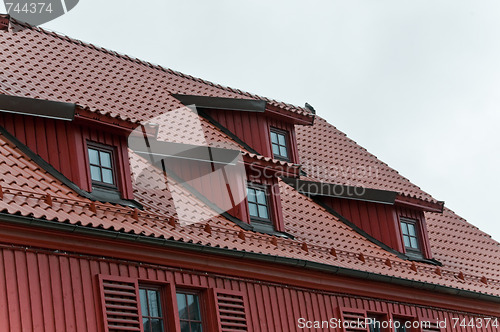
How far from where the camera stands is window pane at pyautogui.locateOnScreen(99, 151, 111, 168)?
727 inches

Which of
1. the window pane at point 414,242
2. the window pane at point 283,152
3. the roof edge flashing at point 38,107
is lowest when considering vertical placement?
the window pane at point 414,242

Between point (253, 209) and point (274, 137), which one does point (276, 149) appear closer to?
point (274, 137)

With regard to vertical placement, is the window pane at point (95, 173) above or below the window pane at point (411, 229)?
below

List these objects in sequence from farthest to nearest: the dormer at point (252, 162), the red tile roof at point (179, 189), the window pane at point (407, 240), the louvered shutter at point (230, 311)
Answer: the window pane at point (407, 240) → the dormer at point (252, 162) → the louvered shutter at point (230, 311) → the red tile roof at point (179, 189)

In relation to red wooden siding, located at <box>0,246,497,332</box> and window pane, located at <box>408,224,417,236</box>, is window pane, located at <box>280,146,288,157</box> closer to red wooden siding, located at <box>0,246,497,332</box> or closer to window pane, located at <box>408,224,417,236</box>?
window pane, located at <box>408,224,417,236</box>

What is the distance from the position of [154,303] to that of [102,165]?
287cm

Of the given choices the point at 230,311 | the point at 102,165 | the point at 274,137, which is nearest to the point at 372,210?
the point at 274,137

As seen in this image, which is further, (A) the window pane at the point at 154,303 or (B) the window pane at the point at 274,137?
(B) the window pane at the point at 274,137

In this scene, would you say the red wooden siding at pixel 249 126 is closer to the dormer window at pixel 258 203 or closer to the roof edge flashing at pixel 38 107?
the dormer window at pixel 258 203

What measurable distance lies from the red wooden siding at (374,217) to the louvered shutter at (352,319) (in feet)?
12.4

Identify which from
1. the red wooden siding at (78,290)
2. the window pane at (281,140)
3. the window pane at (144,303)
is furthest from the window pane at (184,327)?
the window pane at (281,140)

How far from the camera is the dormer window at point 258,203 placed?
21.2 m

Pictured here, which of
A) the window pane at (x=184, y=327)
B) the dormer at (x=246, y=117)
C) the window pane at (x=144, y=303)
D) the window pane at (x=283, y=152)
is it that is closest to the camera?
the window pane at (x=144, y=303)

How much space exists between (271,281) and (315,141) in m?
9.82
